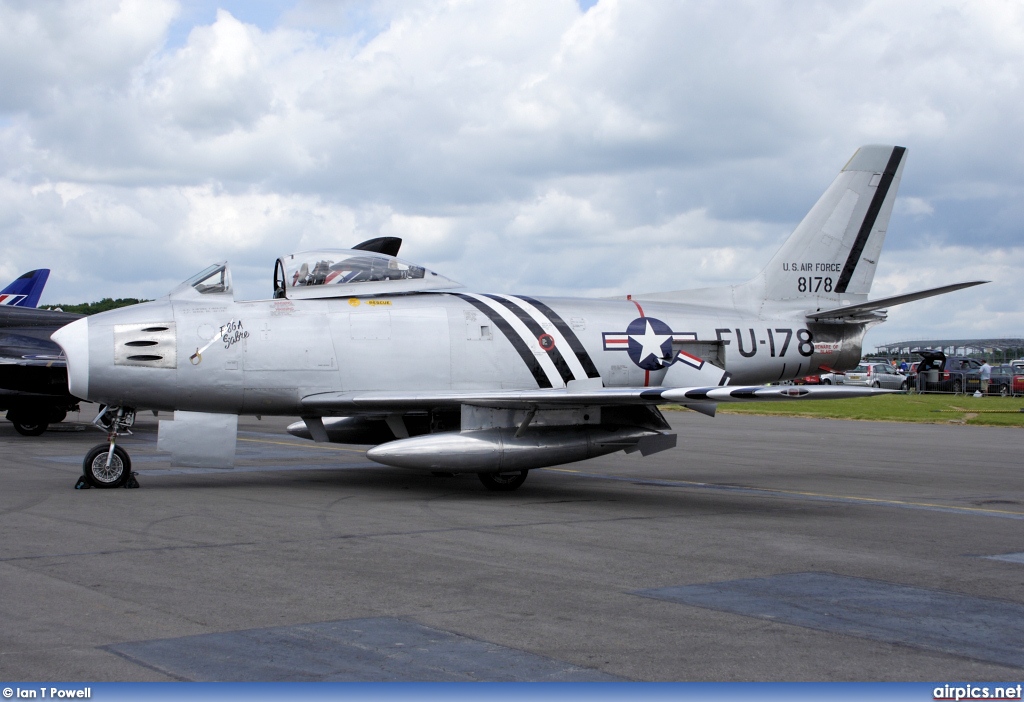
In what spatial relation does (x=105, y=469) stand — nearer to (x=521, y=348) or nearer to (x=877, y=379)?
(x=521, y=348)

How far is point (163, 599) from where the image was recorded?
6.48m

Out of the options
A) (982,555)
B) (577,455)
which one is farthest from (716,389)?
(982,555)

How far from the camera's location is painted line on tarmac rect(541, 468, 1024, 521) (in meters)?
11.7

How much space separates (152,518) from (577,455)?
5.25 m

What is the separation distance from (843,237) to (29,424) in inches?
720

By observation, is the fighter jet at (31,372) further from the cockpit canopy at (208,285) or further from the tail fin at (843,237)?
the tail fin at (843,237)

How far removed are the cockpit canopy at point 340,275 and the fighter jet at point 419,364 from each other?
2 cm

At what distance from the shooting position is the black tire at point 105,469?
12.4 metres

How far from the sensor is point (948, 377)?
60.4 m

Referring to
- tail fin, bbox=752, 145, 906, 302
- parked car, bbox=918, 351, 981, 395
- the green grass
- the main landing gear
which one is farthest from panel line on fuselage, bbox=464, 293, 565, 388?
parked car, bbox=918, 351, 981, 395

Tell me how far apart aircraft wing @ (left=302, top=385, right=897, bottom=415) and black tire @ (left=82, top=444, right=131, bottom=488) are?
2.39 meters

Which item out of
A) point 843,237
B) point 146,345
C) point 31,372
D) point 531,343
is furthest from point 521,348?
point 31,372

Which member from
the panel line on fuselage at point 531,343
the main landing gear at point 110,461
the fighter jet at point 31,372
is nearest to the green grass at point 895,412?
the panel line on fuselage at point 531,343

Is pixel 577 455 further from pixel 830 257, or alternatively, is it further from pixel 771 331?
pixel 830 257
